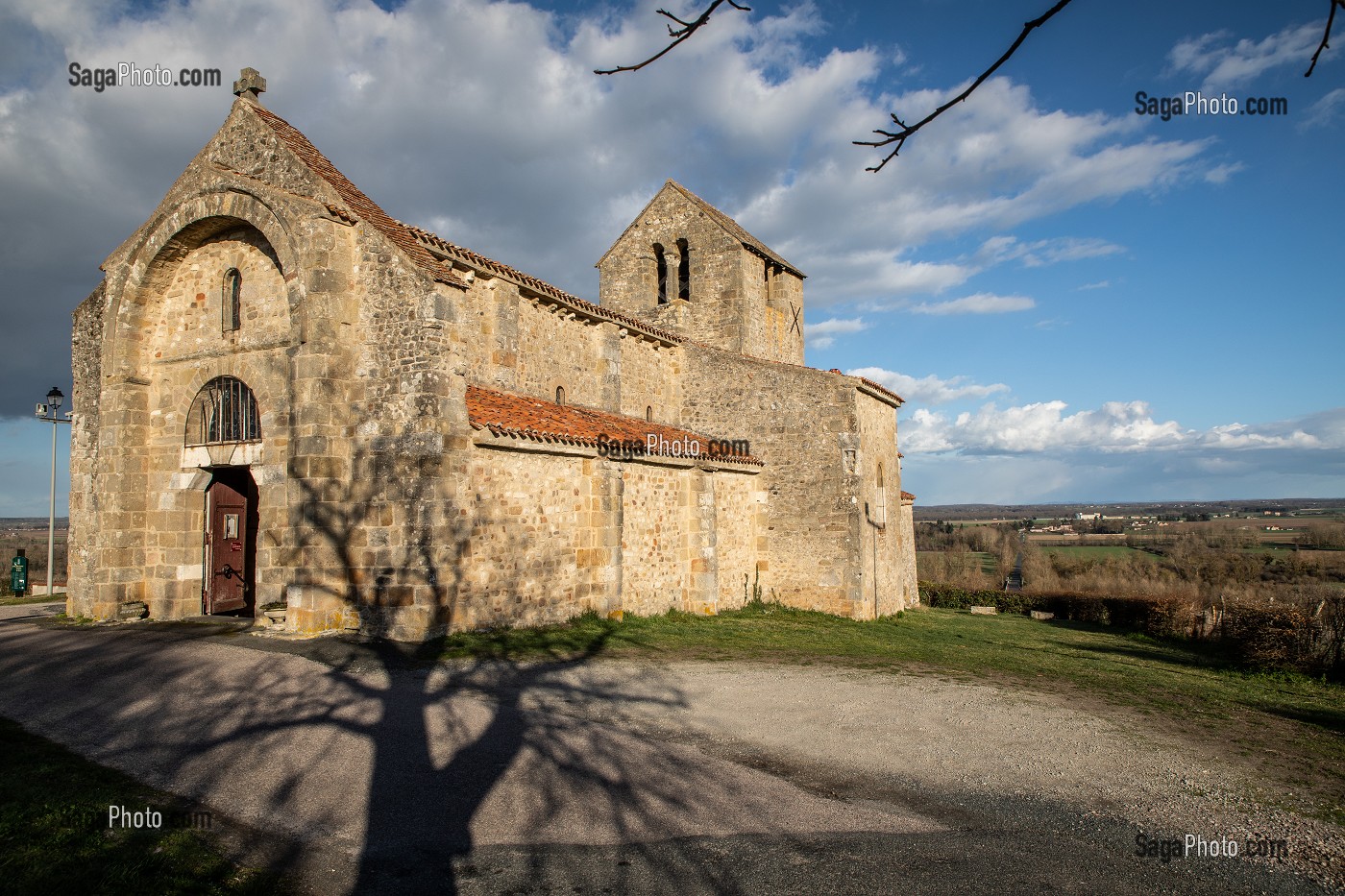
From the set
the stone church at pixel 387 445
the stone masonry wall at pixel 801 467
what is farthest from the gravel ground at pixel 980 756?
the stone masonry wall at pixel 801 467

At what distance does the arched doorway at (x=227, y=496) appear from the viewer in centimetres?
1269

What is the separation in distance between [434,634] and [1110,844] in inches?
339

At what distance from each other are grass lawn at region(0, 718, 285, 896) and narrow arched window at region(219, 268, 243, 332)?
8581 mm

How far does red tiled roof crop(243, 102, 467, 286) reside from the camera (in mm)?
11438

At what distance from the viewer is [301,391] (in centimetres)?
1119

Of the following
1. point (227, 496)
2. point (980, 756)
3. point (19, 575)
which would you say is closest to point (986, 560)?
point (227, 496)

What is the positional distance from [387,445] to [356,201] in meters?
4.21

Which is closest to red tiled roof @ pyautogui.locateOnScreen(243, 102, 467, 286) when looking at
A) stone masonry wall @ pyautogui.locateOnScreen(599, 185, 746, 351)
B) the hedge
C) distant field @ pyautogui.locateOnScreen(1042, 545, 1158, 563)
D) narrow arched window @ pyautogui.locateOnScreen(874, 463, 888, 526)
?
stone masonry wall @ pyautogui.locateOnScreen(599, 185, 746, 351)

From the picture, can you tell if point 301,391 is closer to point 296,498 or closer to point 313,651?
point 296,498

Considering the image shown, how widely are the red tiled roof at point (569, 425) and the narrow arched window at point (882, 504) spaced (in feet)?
11.8

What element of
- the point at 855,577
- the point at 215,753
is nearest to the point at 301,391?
the point at 215,753

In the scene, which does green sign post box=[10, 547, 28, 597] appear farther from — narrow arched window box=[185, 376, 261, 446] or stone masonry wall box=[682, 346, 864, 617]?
stone masonry wall box=[682, 346, 864, 617]

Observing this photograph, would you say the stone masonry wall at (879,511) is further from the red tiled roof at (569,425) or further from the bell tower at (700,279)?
the bell tower at (700,279)

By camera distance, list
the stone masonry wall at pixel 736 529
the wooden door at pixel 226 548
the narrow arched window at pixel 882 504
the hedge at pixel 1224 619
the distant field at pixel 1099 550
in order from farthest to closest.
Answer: the distant field at pixel 1099 550 < the narrow arched window at pixel 882 504 < the stone masonry wall at pixel 736 529 < the wooden door at pixel 226 548 < the hedge at pixel 1224 619
